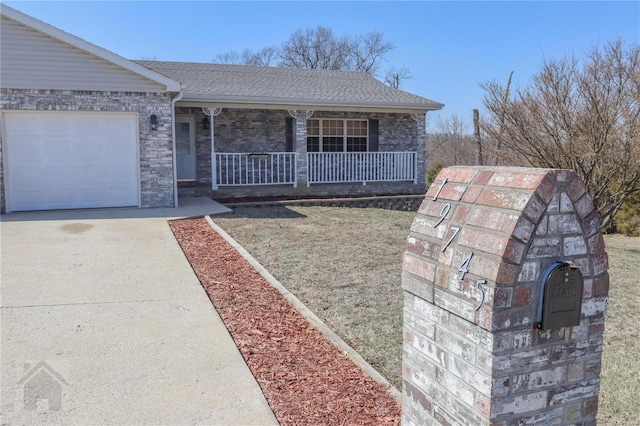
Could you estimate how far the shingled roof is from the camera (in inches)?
563

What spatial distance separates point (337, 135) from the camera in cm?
1661

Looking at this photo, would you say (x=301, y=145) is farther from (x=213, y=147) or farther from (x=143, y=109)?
(x=143, y=109)

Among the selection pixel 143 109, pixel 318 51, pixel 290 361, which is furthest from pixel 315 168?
pixel 318 51

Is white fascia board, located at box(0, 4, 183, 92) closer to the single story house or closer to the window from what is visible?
the single story house

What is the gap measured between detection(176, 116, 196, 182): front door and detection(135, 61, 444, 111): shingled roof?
1169 mm

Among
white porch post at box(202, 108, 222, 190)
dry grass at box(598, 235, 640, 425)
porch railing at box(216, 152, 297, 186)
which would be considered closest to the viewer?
dry grass at box(598, 235, 640, 425)

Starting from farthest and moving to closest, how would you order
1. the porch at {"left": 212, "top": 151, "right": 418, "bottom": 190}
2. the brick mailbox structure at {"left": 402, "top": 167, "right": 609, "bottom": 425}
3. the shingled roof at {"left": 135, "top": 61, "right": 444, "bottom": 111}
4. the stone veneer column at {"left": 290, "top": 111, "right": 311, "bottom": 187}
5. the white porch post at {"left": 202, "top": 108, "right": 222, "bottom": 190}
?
the stone veneer column at {"left": 290, "top": 111, "right": 311, "bottom": 187}
the porch at {"left": 212, "top": 151, "right": 418, "bottom": 190}
the shingled roof at {"left": 135, "top": 61, "right": 444, "bottom": 111}
the white porch post at {"left": 202, "top": 108, "right": 222, "bottom": 190}
the brick mailbox structure at {"left": 402, "top": 167, "right": 609, "bottom": 425}

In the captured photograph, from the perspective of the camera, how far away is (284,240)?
866 centimetres

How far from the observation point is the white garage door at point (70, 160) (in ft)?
37.0

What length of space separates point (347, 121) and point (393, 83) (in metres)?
24.3

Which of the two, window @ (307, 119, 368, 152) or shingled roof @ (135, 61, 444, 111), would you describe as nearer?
shingled roof @ (135, 61, 444, 111)

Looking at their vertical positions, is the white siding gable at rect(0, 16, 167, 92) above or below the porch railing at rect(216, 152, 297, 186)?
above

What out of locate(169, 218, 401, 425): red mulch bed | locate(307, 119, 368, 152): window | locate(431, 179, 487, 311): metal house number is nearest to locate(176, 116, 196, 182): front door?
locate(307, 119, 368, 152): window

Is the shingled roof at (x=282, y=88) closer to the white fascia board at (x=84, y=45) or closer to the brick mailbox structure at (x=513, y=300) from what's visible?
the white fascia board at (x=84, y=45)
